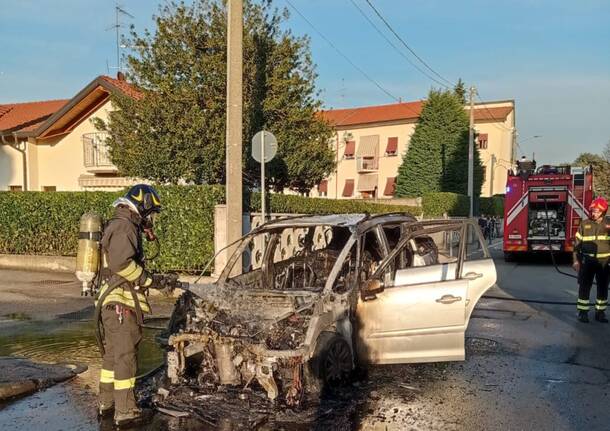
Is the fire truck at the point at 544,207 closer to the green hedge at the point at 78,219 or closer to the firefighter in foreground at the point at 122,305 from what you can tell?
the green hedge at the point at 78,219

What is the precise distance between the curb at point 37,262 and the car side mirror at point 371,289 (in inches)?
381

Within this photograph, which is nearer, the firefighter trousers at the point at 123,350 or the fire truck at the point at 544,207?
the firefighter trousers at the point at 123,350

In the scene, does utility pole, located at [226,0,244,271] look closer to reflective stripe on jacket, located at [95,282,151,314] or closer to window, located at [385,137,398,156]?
reflective stripe on jacket, located at [95,282,151,314]

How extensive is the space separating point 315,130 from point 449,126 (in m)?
26.8

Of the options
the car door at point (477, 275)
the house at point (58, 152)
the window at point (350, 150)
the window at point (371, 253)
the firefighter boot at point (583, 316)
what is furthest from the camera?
the window at point (350, 150)

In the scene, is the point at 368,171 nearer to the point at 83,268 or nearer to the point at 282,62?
the point at 282,62

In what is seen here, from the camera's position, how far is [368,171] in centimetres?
4878

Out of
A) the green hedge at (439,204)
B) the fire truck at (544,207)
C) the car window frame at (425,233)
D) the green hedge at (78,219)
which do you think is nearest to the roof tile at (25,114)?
the green hedge at (78,219)

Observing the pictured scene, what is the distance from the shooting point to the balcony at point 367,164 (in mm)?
48594

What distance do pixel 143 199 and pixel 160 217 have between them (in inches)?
266

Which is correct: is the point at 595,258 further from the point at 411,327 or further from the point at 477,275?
the point at 411,327

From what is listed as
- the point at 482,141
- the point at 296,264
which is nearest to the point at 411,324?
the point at 296,264

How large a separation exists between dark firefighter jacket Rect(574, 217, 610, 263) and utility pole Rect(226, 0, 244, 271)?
18.3 feet

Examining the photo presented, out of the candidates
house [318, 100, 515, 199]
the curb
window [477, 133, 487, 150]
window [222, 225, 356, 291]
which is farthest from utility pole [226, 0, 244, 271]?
window [477, 133, 487, 150]
